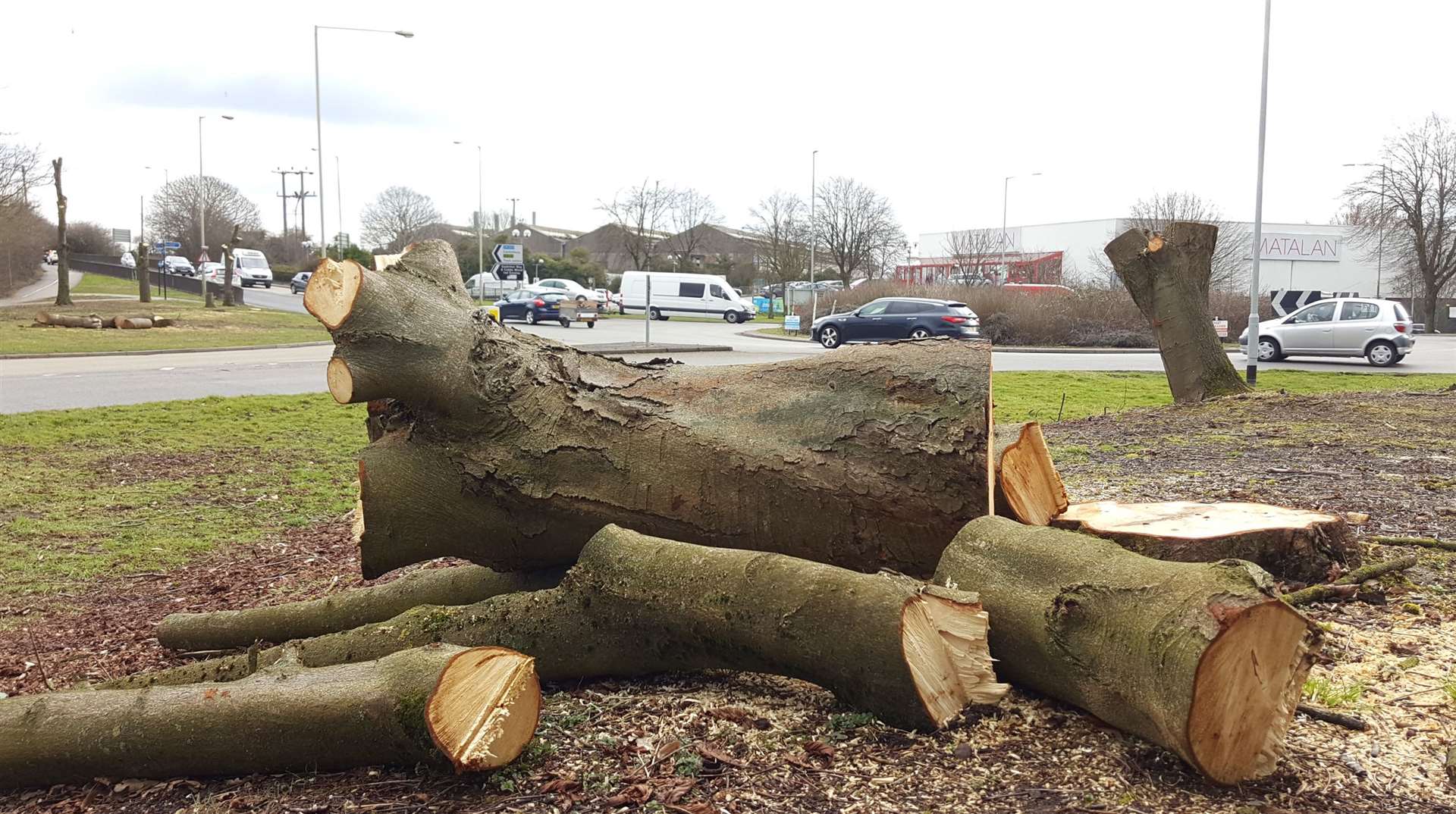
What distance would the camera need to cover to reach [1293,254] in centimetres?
6266

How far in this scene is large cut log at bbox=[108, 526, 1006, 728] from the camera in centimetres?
293

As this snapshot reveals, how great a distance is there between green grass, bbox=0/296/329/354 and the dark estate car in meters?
13.9

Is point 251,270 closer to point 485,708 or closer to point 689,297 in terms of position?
point 689,297

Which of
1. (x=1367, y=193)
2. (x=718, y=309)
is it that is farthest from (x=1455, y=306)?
(x=718, y=309)

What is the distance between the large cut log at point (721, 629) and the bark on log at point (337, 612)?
53 centimetres

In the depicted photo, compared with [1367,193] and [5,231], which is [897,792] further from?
[1367,193]

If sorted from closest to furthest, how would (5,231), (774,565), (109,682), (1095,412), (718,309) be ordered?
(774,565)
(109,682)
(1095,412)
(5,231)
(718,309)

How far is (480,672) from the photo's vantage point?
2.89 m

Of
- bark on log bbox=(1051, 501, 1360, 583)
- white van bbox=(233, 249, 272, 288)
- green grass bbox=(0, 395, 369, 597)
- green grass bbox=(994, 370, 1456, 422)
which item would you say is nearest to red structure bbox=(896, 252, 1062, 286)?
green grass bbox=(994, 370, 1456, 422)

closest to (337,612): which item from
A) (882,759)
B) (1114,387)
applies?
(882,759)

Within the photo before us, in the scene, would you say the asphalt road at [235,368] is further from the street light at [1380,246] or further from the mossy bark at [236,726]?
the street light at [1380,246]

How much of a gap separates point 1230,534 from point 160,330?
29.8 metres

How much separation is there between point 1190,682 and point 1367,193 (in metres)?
58.0

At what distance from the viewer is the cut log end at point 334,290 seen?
12.1ft
